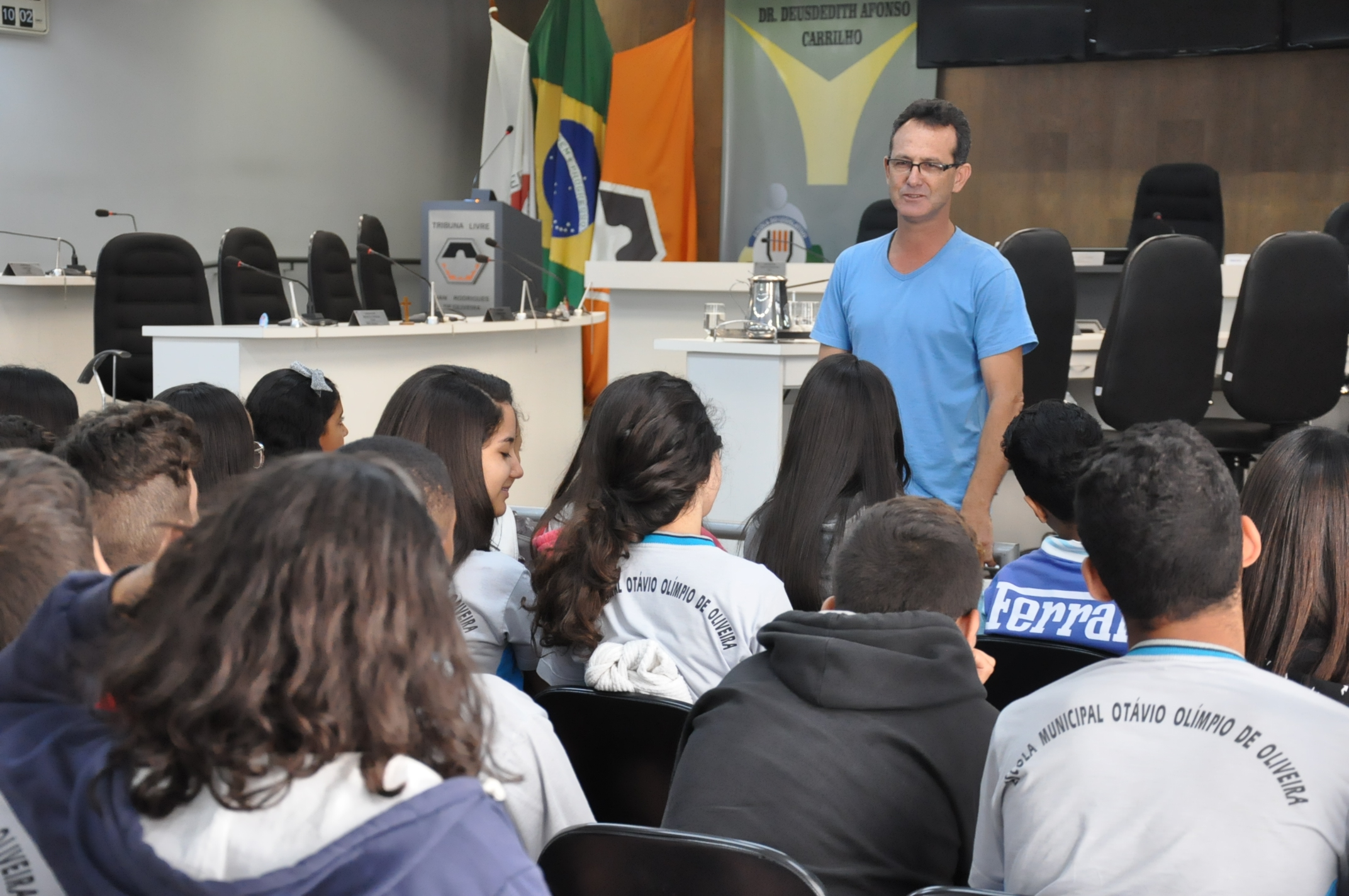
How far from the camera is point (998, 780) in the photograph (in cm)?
107

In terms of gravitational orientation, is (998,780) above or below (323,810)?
below

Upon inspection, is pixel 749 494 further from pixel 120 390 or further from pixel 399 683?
pixel 399 683

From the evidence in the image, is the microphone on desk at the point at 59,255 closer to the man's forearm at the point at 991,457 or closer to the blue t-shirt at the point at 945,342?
the blue t-shirt at the point at 945,342

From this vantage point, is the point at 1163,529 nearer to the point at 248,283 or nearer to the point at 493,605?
the point at 493,605

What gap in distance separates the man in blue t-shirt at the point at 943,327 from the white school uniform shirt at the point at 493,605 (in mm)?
1012

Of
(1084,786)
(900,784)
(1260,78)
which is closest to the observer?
(1084,786)

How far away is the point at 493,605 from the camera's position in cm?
184

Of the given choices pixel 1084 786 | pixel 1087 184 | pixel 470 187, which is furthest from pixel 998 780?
pixel 470 187

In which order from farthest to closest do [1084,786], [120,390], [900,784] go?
[120,390] → [900,784] → [1084,786]

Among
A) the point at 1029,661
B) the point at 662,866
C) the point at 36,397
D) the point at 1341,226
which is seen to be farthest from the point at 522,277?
the point at 662,866

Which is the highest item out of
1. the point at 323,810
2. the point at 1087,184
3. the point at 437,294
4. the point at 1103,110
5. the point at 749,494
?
the point at 1103,110

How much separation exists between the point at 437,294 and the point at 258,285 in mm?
797

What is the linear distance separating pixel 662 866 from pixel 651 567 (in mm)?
657

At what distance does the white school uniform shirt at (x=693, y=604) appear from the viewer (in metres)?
1.62
